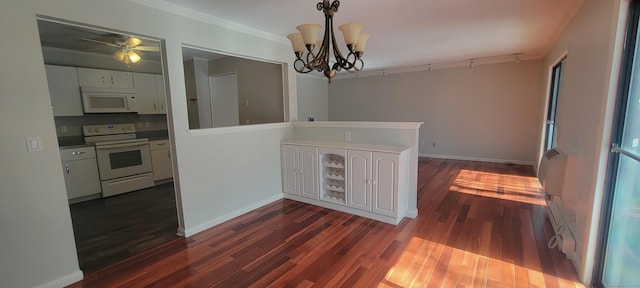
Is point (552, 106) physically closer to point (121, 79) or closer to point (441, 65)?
point (441, 65)

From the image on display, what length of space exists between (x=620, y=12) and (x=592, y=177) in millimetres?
1078

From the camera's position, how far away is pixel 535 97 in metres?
5.43

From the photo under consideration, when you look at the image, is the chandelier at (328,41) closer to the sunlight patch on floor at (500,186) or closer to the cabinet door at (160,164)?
the sunlight patch on floor at (500,186)

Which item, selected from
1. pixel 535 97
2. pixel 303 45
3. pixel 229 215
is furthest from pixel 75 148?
pixel 535 97

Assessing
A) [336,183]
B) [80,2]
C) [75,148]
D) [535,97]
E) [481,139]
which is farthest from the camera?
[481,139]

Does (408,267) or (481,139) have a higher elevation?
(481,139)

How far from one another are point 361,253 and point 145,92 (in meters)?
4.57

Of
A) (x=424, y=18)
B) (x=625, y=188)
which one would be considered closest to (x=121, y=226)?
(x=424, y=18)

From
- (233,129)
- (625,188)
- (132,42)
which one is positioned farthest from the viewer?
(132,42)

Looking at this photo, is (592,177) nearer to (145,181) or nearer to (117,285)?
(117,285)

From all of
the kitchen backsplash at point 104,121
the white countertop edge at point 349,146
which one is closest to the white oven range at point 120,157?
the kitchen backsplash at point 104,121

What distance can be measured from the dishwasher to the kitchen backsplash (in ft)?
1.76

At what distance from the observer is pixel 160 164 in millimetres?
4836

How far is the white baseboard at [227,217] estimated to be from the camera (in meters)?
2.87
